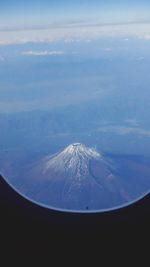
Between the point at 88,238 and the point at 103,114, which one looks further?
the point at 103,114

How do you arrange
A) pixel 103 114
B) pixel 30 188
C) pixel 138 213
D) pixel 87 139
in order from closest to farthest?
1. pixel 138 213
2. pixel 30 188
3. pixel 87 139
4. pixel 103 114

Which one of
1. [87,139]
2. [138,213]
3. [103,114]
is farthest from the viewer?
[103,114]

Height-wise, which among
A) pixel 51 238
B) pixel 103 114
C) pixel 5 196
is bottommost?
pixel 51 238

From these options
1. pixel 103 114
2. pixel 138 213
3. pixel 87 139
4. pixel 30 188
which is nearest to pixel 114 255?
pixel 138 213

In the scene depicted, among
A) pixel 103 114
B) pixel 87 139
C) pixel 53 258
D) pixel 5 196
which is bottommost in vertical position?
pixel 53 258

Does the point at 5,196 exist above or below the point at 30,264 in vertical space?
above

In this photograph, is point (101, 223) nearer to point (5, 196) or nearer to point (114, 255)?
point (114, 255)

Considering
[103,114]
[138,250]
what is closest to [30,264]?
[138,250]

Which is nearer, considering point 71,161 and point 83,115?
point 71,161

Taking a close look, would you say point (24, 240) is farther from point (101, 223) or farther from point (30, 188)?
point (101, 223)
